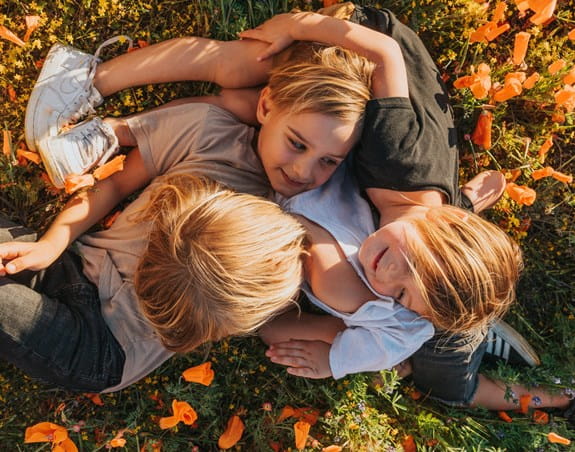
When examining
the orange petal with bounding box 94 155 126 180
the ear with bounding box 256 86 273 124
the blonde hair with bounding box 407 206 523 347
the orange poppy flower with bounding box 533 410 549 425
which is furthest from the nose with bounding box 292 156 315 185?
the orange poppy flower with bounding box 533 410 549 425

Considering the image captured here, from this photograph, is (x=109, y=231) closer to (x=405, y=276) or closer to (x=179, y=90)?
(x=179, y=90)

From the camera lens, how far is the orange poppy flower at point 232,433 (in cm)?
287

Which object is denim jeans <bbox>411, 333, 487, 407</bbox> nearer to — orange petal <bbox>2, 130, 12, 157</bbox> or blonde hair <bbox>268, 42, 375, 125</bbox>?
blonde hair <bbox>268, 42, 375, 125</bbox>

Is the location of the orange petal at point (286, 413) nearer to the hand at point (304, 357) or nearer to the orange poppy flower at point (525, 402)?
the hand at point (304, 357)

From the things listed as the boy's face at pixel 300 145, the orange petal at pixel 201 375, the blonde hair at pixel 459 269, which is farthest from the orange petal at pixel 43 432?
the blonde hair at pixel 459 269

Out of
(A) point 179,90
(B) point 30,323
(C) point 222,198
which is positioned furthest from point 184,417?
(A) point 179,90

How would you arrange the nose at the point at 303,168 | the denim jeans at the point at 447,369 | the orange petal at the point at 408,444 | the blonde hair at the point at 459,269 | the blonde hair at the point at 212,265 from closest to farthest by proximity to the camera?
the blonde hair at the point at 212,265, the blonde hair at the point at 459,269, the nose at the point at 303,168, the denim jeans at the point at 447,369, the orange petal at the point at 408,444

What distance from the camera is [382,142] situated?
2438 mm

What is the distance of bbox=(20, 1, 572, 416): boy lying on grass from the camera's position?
2416mm

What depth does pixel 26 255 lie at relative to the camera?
2516mm

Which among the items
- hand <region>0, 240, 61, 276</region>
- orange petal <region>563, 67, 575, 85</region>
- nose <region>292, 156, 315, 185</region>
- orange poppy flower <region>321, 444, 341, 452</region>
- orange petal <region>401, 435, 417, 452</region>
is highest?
orange petal <region>563, 67, 575, 85</region>

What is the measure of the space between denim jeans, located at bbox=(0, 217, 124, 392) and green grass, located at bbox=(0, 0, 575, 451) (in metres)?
0.32

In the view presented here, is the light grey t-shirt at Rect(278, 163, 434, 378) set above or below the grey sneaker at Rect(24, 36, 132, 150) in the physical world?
below

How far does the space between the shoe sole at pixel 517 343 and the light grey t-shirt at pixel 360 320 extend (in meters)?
0.76
